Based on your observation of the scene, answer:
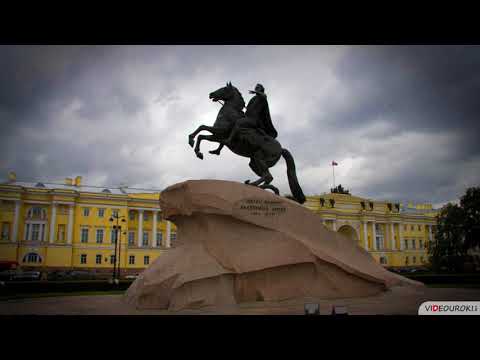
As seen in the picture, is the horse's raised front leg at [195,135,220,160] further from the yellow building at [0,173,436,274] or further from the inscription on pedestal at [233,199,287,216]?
the yellow building at [0,173,436,274]

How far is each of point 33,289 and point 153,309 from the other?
8.82 m

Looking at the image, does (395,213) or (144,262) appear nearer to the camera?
(144,262)

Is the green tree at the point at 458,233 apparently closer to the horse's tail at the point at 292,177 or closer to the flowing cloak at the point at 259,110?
the horse's tail at the point at 292,177

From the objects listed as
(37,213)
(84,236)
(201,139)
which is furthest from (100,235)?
(201,139)

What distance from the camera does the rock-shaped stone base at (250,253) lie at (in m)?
9.07

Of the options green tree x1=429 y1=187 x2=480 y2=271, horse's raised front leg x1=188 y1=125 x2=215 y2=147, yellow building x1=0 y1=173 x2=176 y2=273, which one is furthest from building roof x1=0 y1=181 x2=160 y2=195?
horse's raised front leg x1=188 y1=125 x2=215 y2=147

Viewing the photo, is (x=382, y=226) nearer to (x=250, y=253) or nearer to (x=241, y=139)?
(x=241, y=139)

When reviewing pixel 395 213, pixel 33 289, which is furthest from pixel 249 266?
pixel 395 213

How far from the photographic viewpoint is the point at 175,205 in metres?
10.1

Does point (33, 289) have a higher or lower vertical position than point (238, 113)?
lower

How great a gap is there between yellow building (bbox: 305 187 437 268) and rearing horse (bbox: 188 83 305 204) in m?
55.6
